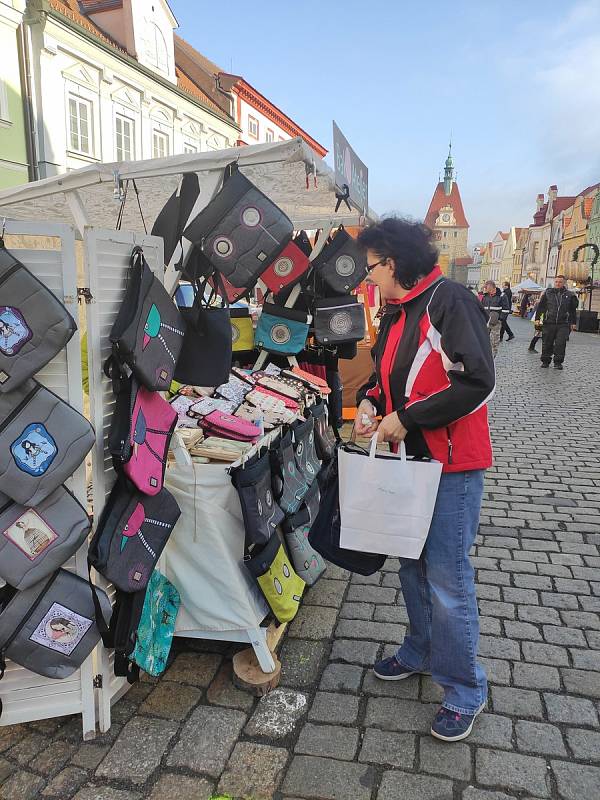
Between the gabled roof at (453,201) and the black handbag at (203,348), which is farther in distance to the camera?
the gabled roof at (453,201)

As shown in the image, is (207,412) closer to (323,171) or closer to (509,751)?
(323,171)

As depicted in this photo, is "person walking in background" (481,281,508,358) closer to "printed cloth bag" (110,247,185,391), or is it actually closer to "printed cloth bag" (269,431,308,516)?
"printed cloth bag" (269,431,308,516)

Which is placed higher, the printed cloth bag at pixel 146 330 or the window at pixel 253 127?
the window at pixel 253 127

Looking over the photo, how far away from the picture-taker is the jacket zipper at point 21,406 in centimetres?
196

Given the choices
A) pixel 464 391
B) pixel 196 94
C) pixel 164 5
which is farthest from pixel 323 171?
pixel 196 94

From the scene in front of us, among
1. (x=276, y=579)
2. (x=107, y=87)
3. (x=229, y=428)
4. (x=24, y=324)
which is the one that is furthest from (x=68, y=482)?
(x=107, y=87)

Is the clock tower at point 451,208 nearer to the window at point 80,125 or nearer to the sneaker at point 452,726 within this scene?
the window at point 80,125

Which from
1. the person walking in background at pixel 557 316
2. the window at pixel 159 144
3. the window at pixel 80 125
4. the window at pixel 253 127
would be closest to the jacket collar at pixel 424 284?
the person walking in background at pixel 557 316

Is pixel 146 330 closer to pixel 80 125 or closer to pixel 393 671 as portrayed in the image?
pixel 393 671

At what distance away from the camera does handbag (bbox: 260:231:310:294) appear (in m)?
4.74

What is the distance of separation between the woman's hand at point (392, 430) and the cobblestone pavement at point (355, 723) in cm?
120

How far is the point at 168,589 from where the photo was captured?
2.77 meters

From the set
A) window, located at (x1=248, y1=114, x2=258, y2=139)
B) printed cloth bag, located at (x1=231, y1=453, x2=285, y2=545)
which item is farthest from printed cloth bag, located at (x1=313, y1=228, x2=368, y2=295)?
window, located at (x1=248, y1=114, x2=258, y2=139)

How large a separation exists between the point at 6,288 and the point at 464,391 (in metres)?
1.56
